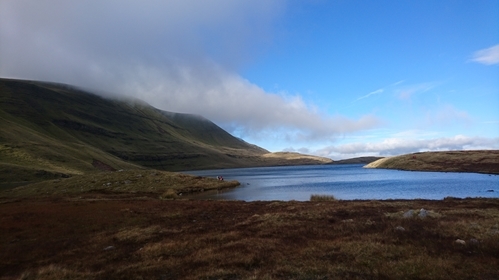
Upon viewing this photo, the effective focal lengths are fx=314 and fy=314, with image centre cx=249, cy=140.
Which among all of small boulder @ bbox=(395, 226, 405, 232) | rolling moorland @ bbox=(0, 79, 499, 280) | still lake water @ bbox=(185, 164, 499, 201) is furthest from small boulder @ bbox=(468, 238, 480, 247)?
still lake water @ bbox=(185, 164, 499, 201)

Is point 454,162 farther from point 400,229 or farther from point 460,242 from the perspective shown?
point 460,242

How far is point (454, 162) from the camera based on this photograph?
14838cm

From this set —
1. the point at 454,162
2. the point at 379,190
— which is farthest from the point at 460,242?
the point at 454,162

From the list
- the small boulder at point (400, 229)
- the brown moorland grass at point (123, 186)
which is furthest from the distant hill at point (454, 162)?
the small boulder at point (400, 229)

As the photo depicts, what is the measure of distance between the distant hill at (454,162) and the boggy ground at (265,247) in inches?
4844

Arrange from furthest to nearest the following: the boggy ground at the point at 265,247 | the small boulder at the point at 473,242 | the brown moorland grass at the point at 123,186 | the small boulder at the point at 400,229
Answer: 1. the brown moorland grass at the point at 123,186
2. the small boulder at the point at 400,229
3. the small boulder at the point at 473,242
4. the boggy ground at the point at 265,247

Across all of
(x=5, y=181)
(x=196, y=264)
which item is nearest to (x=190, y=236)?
(x=196, y=264)

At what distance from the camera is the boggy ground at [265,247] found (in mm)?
15273

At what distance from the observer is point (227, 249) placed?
20.0 metres

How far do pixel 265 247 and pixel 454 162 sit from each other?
160243 millimetres

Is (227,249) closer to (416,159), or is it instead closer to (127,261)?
(127,261)

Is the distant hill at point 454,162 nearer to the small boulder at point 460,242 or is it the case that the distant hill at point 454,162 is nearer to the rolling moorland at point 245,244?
the rolling moorland at point 245,244

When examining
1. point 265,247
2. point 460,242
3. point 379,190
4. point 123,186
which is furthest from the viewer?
point 123,186

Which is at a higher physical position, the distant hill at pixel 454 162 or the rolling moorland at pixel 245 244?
the distant hill at pixel 454 162
